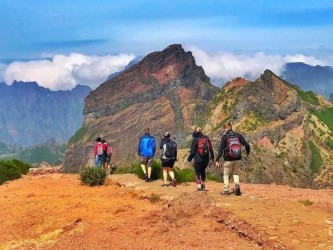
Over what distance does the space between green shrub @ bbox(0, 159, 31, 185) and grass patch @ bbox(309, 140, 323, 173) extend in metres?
120

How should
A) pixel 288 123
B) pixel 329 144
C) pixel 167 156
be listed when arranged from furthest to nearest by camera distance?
pixel 288 123 < pixel 329 144 < pixel 167 156

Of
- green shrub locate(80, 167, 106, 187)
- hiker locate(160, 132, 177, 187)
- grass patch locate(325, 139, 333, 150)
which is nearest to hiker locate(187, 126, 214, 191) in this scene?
hiker locate(160, 132, 177, 187)

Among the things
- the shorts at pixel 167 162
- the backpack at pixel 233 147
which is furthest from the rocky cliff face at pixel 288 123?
the backpack at pixel 233 147

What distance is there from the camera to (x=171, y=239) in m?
11.9

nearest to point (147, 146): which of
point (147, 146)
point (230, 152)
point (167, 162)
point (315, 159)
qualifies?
point (147, 146)

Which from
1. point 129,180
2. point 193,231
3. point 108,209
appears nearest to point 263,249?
point 193,231

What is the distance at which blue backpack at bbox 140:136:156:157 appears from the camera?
801 inches

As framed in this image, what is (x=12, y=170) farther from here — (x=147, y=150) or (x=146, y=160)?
(x=147, y=150)

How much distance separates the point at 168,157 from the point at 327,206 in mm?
6625

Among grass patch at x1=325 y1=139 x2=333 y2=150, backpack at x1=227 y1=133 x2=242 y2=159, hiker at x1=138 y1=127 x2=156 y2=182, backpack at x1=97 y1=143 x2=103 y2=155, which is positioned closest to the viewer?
backpack at x1=227 y1=133 x2=242 y2=159

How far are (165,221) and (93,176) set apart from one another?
770 centimetres

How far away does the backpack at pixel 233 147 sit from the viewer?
1567cm

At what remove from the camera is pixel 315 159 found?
5797 inches

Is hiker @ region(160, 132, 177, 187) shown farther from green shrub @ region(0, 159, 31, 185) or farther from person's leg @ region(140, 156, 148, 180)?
green shrub @ region(0, 159, 31, 185)
